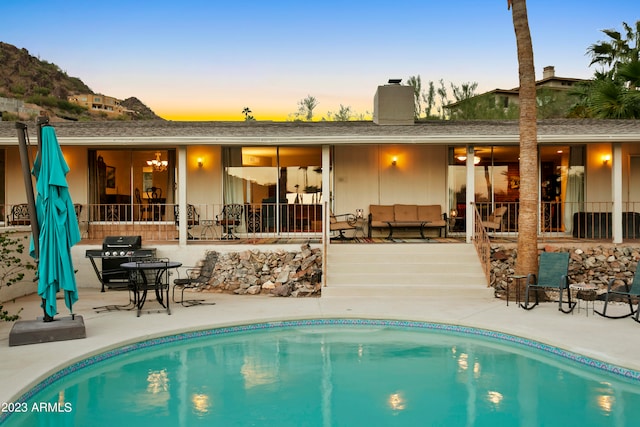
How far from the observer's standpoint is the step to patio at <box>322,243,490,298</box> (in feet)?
31.1

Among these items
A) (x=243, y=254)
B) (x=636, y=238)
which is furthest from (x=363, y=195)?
(x=636, y=238)

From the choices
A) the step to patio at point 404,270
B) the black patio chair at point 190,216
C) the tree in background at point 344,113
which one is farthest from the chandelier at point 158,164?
the tree in background at point 344,113

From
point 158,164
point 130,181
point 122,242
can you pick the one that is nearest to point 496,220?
point 122,242

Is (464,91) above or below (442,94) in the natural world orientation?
above

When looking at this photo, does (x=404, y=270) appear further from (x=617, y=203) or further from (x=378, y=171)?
(x=617, y=203)

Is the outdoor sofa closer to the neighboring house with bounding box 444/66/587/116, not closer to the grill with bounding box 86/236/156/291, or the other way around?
the grill with bounding box 86/236/156/291

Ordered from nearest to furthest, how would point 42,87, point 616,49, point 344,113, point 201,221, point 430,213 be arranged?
point 201,221, point 430,213, point 616,49, point 344,113, point 42,87

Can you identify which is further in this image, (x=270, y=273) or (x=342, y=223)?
(x=342, y=223)

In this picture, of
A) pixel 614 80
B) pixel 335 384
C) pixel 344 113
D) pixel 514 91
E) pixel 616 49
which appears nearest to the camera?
pixel 335 384

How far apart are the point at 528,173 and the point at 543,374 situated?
4391mm

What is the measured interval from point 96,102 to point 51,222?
134 ft

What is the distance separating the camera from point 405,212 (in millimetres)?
13172

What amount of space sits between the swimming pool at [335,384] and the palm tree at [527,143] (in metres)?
2.74

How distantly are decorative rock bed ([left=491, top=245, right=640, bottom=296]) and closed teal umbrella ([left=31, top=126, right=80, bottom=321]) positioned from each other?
7451 mm
